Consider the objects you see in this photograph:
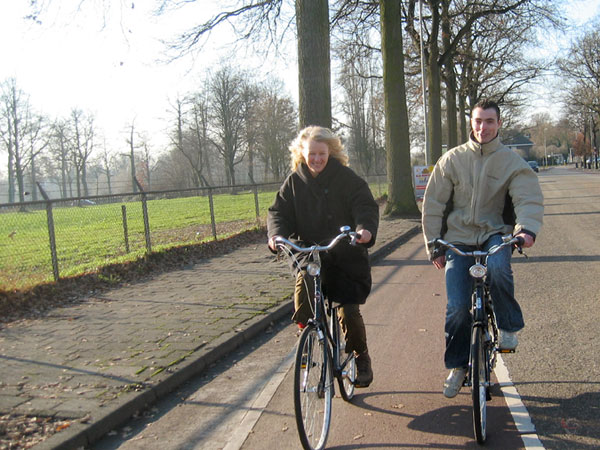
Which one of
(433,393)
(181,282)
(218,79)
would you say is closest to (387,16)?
(181,282)

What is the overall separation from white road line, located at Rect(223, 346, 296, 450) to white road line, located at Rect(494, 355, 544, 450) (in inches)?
69.6

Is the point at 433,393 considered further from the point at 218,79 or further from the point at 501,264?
the point at 218,79

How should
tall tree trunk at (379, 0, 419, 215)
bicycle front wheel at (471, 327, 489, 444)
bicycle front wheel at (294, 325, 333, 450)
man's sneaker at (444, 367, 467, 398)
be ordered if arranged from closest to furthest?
bicycle front wheel at (294, 325, 333, 450), bicycle front wheel at (471, 327, 489, 444), man's sneaker at (444, 367, 467, 398), tall tree trunk at (379, 0, 419, 215)

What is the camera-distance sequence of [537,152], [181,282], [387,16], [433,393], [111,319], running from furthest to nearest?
[537,152], [387,16], [181,282], [111,319], [433,393]

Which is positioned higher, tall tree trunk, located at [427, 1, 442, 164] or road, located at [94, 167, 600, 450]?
tall tree trunk, located at [427, 1, 442, 164]

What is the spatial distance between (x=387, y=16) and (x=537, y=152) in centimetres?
11268

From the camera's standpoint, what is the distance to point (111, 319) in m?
6.82

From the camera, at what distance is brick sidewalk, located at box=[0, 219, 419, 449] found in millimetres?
4133

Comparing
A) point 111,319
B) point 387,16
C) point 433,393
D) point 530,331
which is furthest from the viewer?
point 387,16

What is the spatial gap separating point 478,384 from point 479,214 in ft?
3.74

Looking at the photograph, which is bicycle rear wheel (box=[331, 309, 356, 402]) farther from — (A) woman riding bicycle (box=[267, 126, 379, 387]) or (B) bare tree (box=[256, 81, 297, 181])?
(B) bare tree (box=[256, 81, 297, 181])

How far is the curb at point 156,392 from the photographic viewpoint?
142 inches

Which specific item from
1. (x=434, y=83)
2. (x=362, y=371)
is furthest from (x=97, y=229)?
(x=362, y=371)

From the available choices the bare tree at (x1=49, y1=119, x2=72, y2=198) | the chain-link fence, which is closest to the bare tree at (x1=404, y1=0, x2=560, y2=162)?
the chain-link fence
